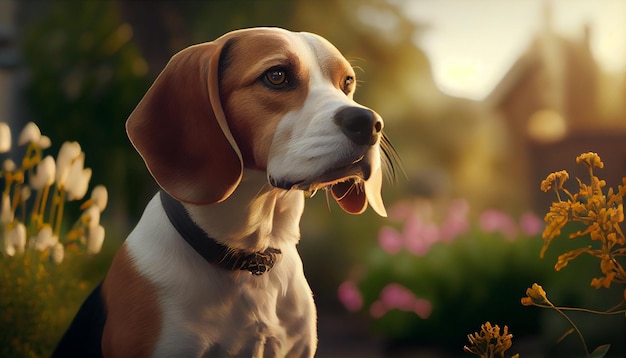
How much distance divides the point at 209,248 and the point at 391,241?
3984 millimetres

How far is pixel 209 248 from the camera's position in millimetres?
2238

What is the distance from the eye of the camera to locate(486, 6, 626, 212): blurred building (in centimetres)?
948

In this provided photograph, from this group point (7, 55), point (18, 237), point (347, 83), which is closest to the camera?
point (347, 83)

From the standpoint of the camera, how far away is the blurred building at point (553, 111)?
9.48 meters

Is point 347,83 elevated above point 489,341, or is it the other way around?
point 347,83

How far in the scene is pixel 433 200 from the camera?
29.8 feet

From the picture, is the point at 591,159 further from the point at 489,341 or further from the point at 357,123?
the point at 357,123

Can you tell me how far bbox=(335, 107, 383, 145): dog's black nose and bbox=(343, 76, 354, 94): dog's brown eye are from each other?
0.36 m

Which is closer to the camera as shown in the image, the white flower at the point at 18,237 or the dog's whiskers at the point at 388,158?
the dog's whiskers at the point at 388,158

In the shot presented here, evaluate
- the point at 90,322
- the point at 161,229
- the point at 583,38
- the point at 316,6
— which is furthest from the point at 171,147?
the point at 583,38

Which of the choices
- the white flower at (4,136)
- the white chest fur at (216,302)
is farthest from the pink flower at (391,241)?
the white chest fur at (216,302)

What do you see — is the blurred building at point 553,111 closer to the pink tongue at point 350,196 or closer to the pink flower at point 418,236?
the pink flower at point 418,236

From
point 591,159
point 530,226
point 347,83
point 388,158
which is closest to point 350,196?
point 388,158

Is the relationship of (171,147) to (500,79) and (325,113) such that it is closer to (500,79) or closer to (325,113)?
(325,113)
